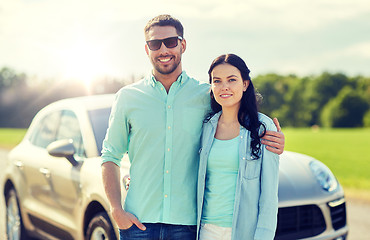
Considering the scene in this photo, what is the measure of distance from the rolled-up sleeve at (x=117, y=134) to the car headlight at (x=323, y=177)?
1966mm

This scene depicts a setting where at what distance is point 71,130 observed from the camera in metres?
4.54

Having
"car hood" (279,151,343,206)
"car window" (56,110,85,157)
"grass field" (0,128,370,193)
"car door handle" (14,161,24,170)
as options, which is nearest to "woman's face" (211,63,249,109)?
"car hood" (279,151,343,206)

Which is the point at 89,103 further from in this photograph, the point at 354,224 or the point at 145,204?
the point at 354,224

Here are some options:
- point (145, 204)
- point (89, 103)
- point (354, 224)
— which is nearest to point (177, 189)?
point (145, 204)

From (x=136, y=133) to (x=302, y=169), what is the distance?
6.06 ft

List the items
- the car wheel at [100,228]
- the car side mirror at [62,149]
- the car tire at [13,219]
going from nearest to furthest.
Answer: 1. the car wheel at [100,228]
2. the car side mirror at [62,149]
3. the car tire at [13,219]

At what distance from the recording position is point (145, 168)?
276cm

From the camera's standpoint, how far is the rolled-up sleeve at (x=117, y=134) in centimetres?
285

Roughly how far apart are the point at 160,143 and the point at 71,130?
80.2 inches

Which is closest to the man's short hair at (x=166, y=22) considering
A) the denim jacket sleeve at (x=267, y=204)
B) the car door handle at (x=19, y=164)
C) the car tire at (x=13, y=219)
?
the denim jacket sleeve at (x=267, y=204)

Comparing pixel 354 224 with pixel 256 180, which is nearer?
pixel 256 180

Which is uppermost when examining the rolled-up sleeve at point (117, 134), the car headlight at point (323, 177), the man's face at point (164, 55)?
the man's face at point (164, 55)

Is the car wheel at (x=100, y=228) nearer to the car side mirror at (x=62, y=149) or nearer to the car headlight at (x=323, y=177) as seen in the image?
the car side mirror at (x=62, y=149)

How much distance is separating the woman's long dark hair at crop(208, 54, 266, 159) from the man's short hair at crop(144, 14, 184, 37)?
346 mm
